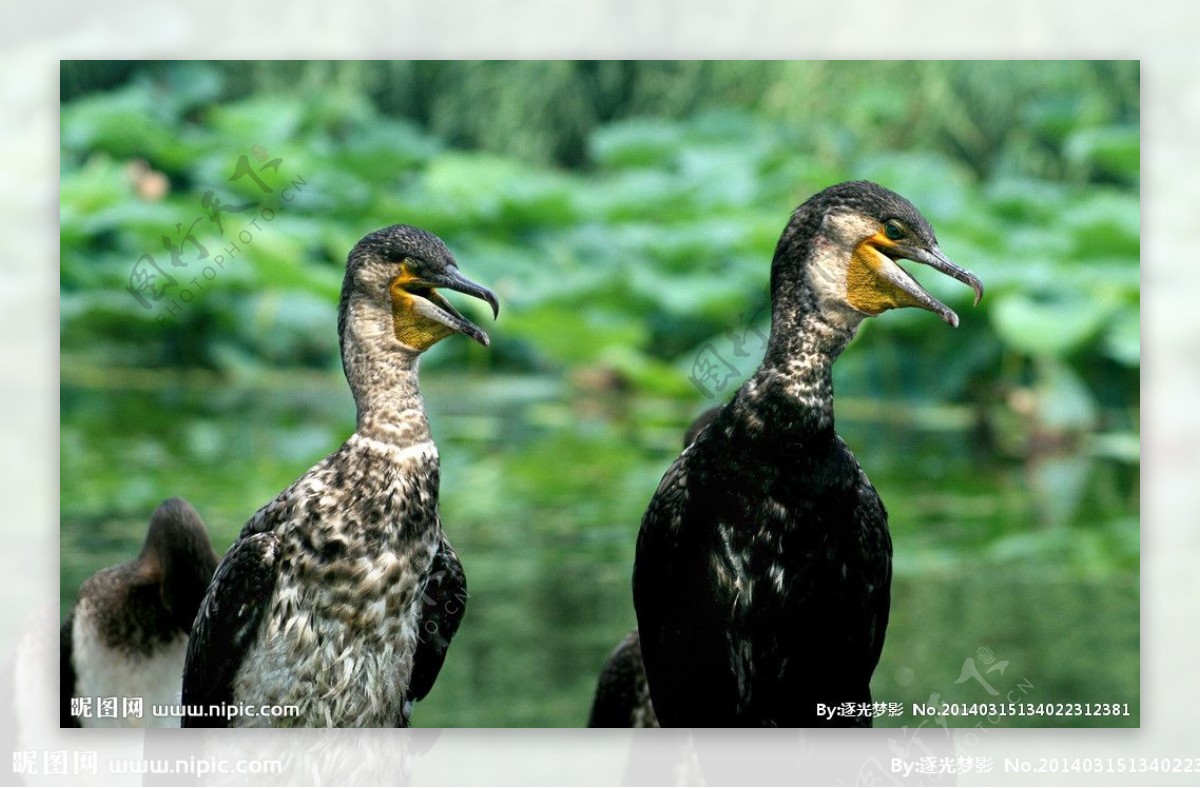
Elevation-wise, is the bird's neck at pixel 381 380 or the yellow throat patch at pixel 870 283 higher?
the yellow throat patch at pixel 870 283

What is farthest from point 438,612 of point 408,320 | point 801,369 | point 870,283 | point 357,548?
point 870,283

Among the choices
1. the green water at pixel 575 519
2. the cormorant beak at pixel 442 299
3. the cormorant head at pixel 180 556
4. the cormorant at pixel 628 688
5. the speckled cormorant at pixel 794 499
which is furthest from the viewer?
the green water at pixel 575 519

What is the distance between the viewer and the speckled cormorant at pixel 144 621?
3.37 meters

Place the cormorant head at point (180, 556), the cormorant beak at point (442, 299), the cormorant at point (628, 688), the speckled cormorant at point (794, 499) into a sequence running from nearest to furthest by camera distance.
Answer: the cormorant beak at point (442, 299), the speckled cormorant at point (794, 499), the cormorant head at point (180, 556), the cormorant at point (628, 688)

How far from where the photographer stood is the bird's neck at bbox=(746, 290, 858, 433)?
314cm

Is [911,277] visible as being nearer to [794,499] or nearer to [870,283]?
[870,283]

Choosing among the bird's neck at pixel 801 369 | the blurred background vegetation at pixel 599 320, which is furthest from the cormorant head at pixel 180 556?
the bird's neck at pixel 801 369

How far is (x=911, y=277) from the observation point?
3.14m

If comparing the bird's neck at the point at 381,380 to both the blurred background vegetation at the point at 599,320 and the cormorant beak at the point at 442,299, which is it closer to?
the cormorant beak at the point at 442,299

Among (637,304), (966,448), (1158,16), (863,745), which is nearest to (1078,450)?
(966,448)

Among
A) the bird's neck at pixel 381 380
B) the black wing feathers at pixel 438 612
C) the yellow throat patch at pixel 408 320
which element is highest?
the yellow throat patch at pixel 408 320

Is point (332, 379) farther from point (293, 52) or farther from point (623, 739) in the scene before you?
point (623, 739)

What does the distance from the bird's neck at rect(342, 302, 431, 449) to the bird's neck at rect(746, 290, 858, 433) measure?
1.94 ft

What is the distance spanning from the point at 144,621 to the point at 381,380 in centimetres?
74
